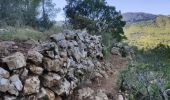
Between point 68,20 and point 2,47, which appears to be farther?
point 68,20

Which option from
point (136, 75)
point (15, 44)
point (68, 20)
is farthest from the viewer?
point (68, 20)

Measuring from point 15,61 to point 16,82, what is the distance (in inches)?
29.2

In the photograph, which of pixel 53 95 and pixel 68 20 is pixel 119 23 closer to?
pixel 68 20

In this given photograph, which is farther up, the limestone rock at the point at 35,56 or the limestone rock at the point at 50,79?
the limestone rock at the point at 35,56

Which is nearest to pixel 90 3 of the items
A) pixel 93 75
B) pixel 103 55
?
pixel 103 55

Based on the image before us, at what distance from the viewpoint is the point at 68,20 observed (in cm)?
3534

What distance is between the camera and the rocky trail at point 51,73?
33.8 ft

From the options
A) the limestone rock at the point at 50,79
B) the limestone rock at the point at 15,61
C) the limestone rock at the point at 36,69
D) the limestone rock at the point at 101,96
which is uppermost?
the limestone rock at the point at 15,61

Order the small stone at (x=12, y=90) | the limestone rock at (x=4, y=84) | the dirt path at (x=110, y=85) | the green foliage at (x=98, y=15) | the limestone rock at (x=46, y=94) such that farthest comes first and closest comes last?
the green foliage at (x=98, y=15) → the dirt path at (x=110, y=85) → the limestone rock at (x=46, y=94) → the small stone at (x=12, y=90) → the limestone rock at (x=4, y=84)

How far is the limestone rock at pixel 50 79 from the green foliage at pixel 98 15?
851 inches

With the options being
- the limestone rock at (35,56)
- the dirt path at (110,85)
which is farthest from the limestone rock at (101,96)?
the limestone rock at (35,56)

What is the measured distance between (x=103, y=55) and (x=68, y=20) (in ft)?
47.0

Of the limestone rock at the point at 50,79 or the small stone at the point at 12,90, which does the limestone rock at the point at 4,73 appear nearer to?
the small stone at the point at 12,90

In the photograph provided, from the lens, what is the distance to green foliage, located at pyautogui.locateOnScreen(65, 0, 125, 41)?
116 ft
